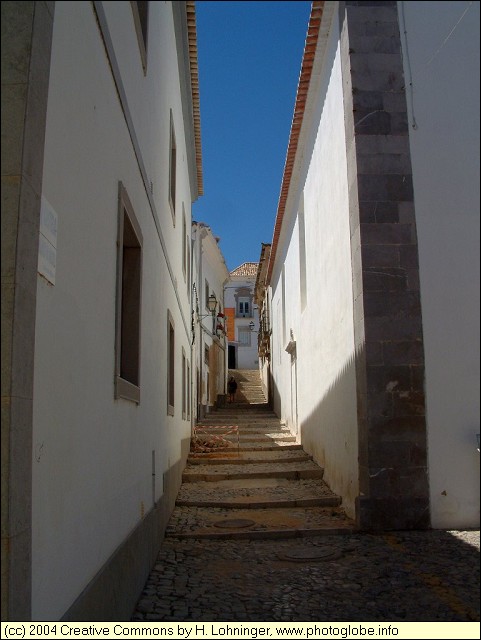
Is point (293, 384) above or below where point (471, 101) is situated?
below

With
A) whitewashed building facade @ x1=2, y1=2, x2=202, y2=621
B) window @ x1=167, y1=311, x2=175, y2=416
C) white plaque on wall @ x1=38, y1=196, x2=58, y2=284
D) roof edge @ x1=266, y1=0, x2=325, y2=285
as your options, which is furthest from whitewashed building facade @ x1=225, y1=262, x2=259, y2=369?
white plaque on wall @ x1=38, y1=196, x2=58, y2=284

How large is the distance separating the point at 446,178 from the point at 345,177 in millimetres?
3852

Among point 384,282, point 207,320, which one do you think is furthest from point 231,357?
point 384,282

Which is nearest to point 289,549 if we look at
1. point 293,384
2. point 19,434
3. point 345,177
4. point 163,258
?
point 163,258

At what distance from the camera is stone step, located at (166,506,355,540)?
20.5ft

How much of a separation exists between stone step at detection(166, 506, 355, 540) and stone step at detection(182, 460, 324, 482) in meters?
1.57

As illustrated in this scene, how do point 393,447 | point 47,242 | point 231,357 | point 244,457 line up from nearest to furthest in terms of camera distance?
point 47,242 < point 393,447 < point 244,457 < point 231,357

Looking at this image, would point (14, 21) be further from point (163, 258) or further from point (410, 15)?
point (163, 258)

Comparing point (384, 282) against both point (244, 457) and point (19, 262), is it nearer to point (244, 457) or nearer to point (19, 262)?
point (19, 262)

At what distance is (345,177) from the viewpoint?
670 centimetres

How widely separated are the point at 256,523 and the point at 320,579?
6.62 ft

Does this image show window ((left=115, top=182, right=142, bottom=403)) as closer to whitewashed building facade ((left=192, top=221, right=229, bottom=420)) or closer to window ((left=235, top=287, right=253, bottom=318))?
whitewashed building facade ((left=192, top=221, right=229, bottom=420))

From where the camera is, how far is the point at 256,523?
6.70 m

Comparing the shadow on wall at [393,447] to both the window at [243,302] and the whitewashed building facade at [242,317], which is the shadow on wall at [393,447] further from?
the window at [243,302]
